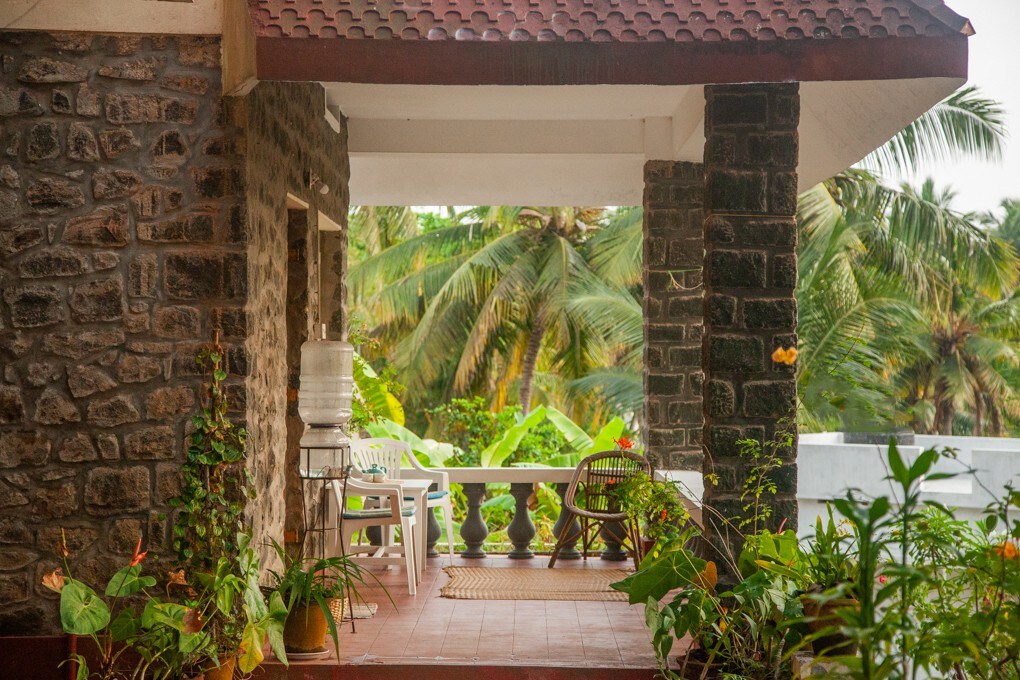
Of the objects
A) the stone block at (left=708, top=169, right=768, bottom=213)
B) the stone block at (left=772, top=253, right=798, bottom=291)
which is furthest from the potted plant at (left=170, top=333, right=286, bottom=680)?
the stone block at (left=772, top=253, right=798, bottom=291)

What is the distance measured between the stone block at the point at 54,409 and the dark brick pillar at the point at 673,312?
4355mm

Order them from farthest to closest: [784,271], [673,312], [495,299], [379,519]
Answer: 1. [495,299]
2. [673,312]
3. [379,519]
4. [784,271]

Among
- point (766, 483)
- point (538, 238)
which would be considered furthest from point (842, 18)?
point (538, 238)

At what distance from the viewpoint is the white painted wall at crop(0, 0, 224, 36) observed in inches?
170

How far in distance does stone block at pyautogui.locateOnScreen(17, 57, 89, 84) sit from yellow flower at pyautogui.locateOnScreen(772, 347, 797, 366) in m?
3.18

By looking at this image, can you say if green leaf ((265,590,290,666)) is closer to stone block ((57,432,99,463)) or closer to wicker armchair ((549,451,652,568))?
stone block ((57,432,99,463))

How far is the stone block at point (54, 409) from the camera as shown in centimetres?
438

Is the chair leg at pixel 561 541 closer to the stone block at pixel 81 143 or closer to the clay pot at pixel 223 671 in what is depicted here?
the clay pot at pixel 223 671

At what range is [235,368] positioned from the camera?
14.6 ft

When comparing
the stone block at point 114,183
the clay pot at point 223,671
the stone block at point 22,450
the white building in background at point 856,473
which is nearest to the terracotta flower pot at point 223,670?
the clay pot at point 223,671

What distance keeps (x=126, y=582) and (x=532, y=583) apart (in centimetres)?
327

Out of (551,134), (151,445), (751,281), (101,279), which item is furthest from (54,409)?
(551,134)

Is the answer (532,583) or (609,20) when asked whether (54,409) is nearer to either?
(609,20)

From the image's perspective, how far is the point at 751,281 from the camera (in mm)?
4660
